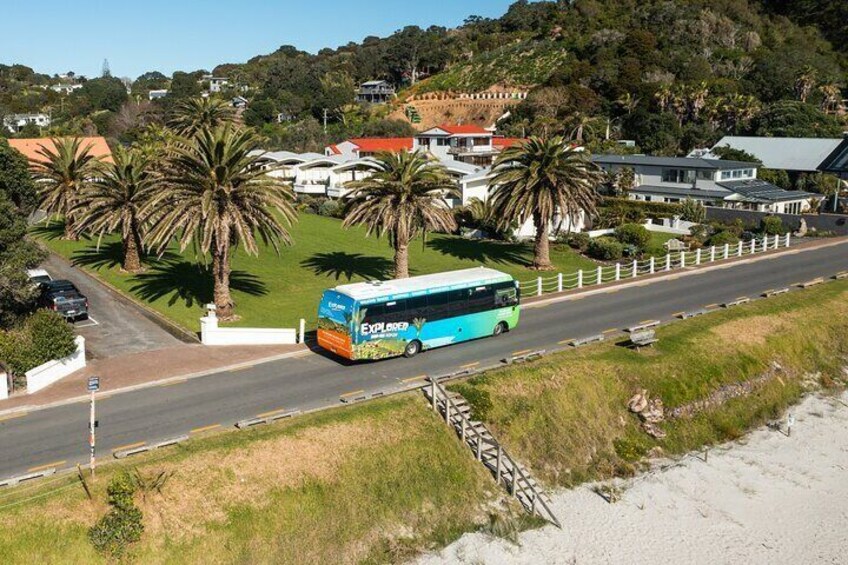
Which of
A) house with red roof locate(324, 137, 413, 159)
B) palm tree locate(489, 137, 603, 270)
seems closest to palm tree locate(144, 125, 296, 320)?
palm tree locate(489, 137, 603, 270)

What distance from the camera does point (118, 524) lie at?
58.7ft

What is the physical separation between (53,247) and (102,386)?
32.4 metres

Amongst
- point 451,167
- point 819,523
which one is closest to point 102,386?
point 819,523

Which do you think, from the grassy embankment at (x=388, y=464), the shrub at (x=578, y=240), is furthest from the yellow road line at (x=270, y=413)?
the shrub at (x=578, y=240)

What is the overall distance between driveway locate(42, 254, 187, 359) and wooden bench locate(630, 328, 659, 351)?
1996cm

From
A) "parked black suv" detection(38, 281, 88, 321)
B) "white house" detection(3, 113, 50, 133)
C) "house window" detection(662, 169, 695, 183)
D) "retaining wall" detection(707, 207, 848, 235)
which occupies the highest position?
"white house" detection(3, 113, 50, 133)

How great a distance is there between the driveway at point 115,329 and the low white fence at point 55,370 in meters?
1.65

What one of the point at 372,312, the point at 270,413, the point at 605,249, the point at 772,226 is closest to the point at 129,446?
the point at 270,413

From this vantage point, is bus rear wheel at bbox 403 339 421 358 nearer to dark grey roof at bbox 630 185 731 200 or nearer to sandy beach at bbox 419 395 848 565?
sandy beach at bbox 419 395 848 565

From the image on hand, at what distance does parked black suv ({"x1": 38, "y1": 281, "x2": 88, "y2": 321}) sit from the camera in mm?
34719

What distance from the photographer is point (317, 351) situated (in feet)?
101

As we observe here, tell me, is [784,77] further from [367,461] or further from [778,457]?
[367,461]

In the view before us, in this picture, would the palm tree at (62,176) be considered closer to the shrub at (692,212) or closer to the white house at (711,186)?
the shrub at (692,212)

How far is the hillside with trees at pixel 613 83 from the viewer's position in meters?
109
